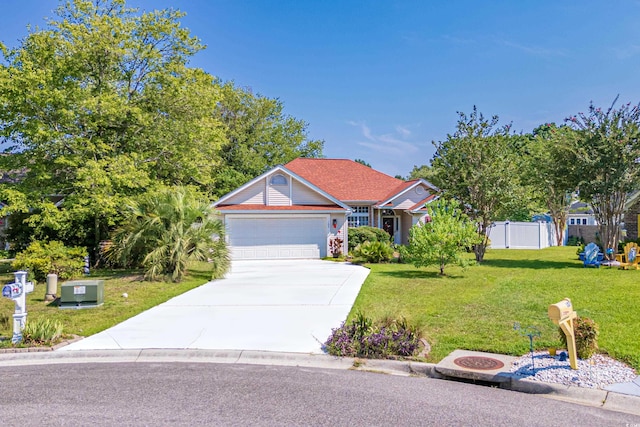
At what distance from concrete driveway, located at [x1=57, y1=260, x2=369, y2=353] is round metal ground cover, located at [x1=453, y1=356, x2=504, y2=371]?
212 cm

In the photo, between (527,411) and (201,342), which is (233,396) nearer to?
(201,342)

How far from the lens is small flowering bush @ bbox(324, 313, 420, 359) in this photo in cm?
679

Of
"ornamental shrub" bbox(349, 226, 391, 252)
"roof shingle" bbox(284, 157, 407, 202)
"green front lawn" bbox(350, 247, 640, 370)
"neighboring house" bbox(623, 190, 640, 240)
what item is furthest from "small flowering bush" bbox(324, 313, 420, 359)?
"neighboring house" bbox(623, 190, 640, 240)

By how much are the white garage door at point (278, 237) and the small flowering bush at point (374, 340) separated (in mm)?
16037

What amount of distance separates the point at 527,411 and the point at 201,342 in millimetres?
5116

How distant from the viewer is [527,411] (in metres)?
4.80

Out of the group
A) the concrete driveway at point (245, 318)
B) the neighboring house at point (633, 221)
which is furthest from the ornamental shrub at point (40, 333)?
the neighboring house at point (633, 221)

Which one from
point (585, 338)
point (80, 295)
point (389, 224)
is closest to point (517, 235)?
point (389, 224)

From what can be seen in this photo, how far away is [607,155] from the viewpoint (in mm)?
17828

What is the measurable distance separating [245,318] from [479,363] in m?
4.96

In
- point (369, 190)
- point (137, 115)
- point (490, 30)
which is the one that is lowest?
point (369, 190)

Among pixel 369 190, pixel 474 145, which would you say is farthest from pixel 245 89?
pixel 474 145

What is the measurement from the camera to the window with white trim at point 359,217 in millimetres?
28256

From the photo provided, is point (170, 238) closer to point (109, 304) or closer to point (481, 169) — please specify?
point (109, 304)
